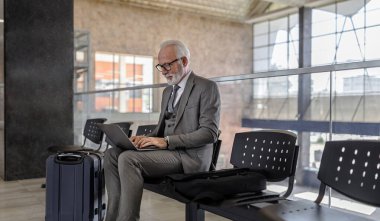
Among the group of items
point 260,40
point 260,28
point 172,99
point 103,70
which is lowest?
point 172,99

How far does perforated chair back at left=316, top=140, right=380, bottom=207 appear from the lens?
5.29ft

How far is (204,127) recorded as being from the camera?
232cm

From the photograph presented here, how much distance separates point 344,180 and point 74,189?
74.2 inches

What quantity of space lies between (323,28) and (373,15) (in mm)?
2261

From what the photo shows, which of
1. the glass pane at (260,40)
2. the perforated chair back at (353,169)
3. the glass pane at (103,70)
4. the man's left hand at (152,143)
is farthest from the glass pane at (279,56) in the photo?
the perforated chair back at (353,169)

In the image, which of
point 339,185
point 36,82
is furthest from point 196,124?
point 36,82

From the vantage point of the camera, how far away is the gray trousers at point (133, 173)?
7.18 ft

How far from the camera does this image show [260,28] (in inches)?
847

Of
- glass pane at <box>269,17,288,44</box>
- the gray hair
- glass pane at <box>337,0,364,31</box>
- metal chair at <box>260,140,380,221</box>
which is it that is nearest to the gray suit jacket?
the gray hair

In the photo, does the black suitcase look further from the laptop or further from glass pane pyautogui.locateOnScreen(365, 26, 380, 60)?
glass pane pyautogui.locateOnScreen(365, 26, 380, 60)

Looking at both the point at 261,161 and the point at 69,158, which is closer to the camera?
the point at 261,161

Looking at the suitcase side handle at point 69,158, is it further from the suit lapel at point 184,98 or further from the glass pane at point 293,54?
the glass pane at point 293,54

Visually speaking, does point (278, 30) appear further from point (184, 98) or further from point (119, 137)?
point (119, 137)

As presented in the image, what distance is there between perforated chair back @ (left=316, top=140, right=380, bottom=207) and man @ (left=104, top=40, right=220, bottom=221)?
2.42 ft
